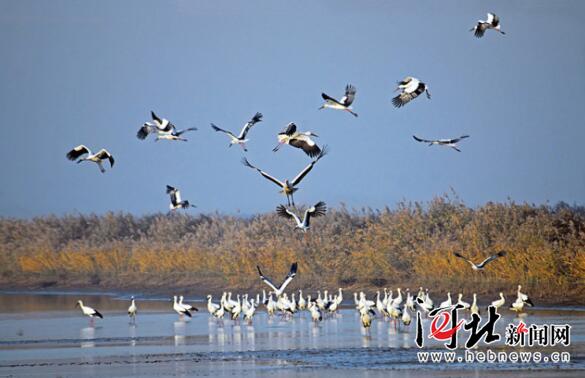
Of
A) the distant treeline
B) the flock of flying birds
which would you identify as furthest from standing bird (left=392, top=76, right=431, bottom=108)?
the distant treeline

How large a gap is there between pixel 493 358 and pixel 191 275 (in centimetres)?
2208

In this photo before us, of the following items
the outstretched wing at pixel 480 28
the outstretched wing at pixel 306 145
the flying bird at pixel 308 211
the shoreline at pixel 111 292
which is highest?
the outstretched wing at pixel 480 28

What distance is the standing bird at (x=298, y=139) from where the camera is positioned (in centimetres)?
2588

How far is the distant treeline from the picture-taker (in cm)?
3453

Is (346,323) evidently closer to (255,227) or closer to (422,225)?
(422,225)

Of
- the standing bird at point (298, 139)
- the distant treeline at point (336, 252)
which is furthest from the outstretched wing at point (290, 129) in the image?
the distant treeline at point (336, 252)

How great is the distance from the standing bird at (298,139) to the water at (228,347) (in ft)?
12.0

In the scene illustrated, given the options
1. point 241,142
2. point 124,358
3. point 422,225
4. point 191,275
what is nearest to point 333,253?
point 422,225

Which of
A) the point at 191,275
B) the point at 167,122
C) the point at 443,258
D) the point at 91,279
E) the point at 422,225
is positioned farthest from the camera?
the point at 91,279

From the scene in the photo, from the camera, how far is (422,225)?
39281 millimetres

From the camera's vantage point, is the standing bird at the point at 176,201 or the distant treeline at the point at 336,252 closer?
the standing bird at the point at 176,201

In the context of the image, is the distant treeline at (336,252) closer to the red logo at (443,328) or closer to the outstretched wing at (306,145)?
the red logo at (443,328)

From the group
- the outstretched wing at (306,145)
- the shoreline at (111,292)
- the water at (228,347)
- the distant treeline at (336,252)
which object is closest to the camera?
the water at (228,347)

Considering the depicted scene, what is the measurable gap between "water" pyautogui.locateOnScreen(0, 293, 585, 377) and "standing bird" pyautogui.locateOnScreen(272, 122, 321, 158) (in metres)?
3.64
